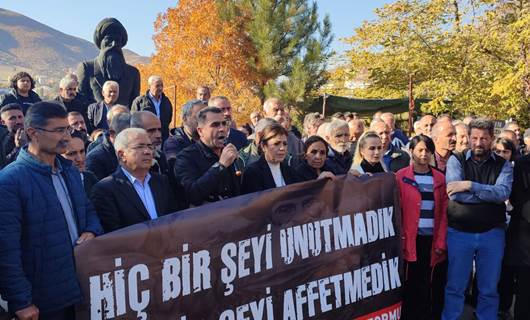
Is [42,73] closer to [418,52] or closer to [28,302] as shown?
[418,52]

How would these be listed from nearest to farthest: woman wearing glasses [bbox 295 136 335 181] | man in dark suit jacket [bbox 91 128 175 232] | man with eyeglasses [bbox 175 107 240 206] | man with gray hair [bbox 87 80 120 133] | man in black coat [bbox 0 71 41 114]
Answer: man in dark suit jacket [bbox 91 128 175 232] → man with eyeglasses [bbox 175 107 240 206] → woman wearing glasses [bbox 295 136 335 181] → man with gray hair [bbox 87 80 120 133] → man in black coat [bbox 0 71 41 114]

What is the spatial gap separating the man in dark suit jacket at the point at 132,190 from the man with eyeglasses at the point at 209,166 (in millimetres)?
223

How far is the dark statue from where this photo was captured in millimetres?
6750

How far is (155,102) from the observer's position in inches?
268

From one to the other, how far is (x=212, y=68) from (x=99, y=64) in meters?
20.4

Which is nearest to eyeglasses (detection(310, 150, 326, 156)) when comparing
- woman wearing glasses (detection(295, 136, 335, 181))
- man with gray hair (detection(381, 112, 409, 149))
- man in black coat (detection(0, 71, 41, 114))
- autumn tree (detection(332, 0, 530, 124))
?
woman wearing glasses (detection(295, 136, 335, 181))

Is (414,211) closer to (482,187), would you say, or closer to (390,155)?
(482,187)

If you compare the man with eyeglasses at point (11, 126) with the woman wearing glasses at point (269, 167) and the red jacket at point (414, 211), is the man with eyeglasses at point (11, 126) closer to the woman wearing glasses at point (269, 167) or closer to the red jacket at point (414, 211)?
the woman wearing glasses at point (269, 167)

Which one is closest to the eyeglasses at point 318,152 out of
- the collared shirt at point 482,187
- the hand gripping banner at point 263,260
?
the hand gripping banner at point 263,260

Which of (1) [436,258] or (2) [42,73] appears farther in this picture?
(2) [42,73]

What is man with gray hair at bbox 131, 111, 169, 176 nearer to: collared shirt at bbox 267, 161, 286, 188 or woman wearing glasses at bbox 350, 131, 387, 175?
collared shirt at bbox 267, 161, 286, 188

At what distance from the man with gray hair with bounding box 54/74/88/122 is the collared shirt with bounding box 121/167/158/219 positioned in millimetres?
3849

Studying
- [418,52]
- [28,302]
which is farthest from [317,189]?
[418,52]

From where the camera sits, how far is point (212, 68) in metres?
27.0
